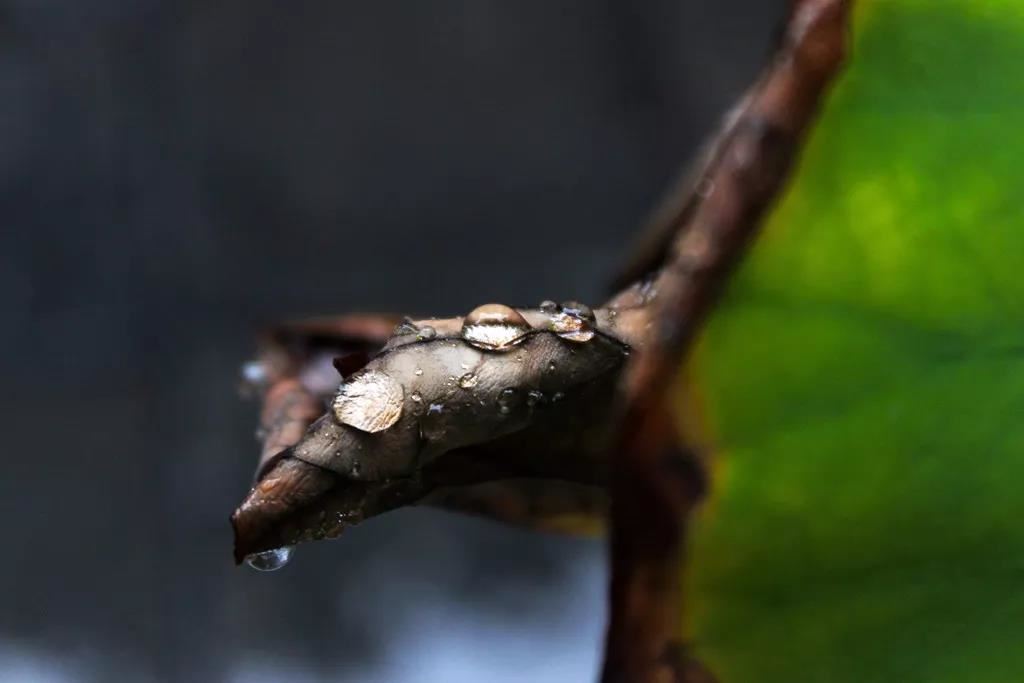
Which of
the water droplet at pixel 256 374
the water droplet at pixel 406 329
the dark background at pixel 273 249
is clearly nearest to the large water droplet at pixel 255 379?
the water droplet at pixel 256 374

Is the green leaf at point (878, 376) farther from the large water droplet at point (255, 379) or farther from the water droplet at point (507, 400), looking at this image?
the large water droplet at point (255, 379)

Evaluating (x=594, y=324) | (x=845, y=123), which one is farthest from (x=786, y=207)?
(x=594, y=324)

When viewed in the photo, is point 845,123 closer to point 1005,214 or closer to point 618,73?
point 1005,214

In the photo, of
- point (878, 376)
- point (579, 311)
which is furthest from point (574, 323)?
point (878, 376)

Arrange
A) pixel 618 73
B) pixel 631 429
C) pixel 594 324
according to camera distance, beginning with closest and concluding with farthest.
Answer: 1. pixel 631 429
2. pixel 594 324
3. pixel 618 73

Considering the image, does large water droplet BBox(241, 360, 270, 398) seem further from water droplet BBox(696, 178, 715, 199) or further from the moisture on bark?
water droplet BBox(696, 178, 715, 199)
